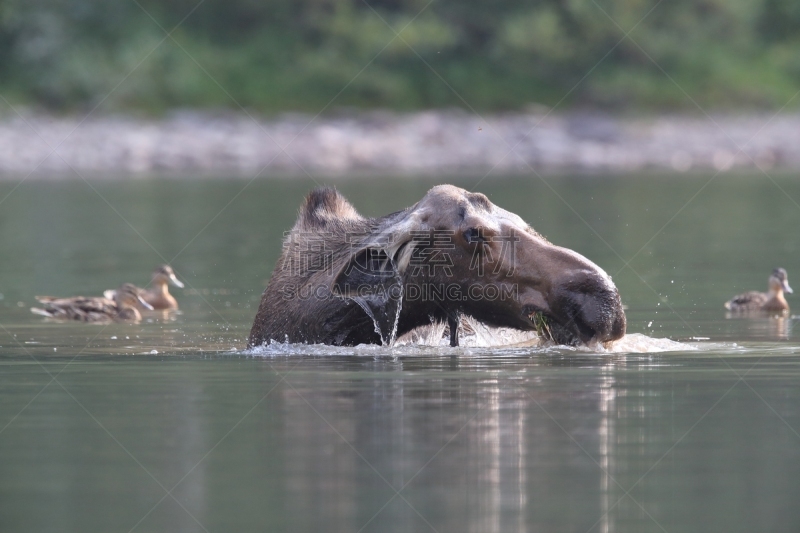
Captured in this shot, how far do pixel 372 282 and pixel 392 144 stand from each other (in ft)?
158

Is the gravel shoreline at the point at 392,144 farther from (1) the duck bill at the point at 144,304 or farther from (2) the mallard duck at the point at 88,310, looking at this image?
(2) the mallard duck at the point at 88,310

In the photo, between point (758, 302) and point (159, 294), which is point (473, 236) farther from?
point (159, 294)

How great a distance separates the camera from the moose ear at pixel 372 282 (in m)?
11.9

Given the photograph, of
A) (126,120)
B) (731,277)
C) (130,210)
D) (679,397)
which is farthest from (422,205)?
(126,120)

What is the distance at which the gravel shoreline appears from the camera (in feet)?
184

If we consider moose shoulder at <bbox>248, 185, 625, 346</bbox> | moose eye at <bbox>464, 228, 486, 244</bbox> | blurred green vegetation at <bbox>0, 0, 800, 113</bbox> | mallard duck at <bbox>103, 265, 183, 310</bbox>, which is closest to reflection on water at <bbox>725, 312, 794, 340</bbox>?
moose shoulder at <bbox>248, 185, 625, 346</bbox>

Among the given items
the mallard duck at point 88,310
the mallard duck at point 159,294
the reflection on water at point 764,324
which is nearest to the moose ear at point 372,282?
the reflection on water at point 764,324

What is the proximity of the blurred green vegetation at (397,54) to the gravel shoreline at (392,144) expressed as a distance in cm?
175

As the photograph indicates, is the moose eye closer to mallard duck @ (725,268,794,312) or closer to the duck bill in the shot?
mallard duck @ (725,268,794,312)

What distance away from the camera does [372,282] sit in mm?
11898

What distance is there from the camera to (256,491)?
7.71 meters

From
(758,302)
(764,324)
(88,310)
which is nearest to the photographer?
(764,324)

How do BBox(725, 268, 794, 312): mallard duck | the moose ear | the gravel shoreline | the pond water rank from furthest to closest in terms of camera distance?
the gravel shoreline → BBox(725, 268, 794, 312): mallard duck → the moose ear → the pond water

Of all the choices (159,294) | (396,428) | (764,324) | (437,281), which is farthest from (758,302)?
(396,428)
